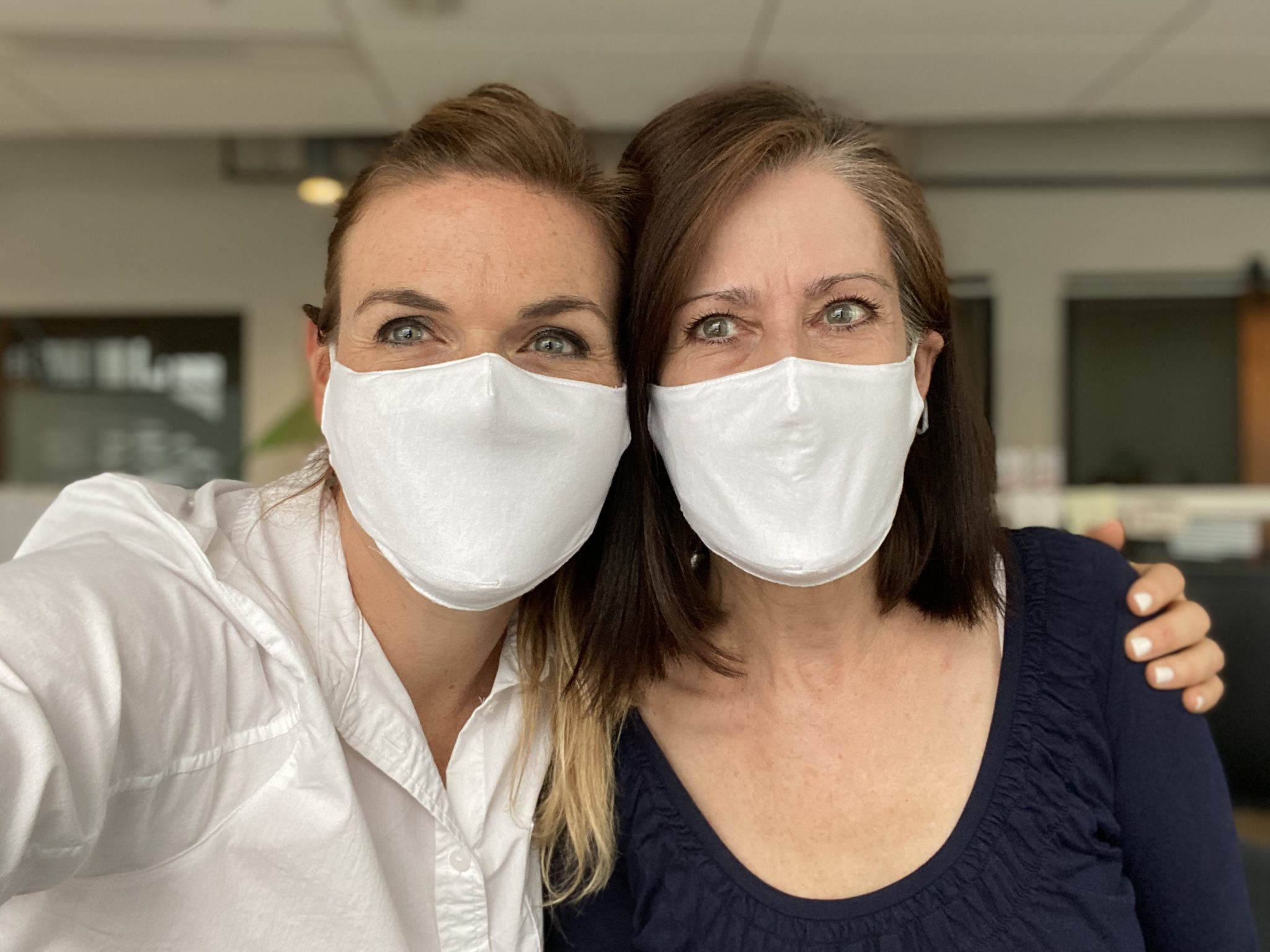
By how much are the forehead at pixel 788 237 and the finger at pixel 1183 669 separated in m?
0.51

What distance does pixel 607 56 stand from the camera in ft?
11.1

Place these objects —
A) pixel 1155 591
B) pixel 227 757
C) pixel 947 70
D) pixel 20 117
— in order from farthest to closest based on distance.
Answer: pixel 20 117 → pixel 947 70 → pixel 1155 591 → pixel 227 757

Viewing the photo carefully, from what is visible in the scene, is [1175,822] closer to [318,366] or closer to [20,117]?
[318,366]

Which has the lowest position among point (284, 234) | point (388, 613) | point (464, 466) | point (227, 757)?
point (227, 757)

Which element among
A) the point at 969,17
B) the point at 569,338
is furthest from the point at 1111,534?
the point at 969,17

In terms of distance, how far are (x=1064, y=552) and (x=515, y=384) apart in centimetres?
67

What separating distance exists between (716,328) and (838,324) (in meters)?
0.13

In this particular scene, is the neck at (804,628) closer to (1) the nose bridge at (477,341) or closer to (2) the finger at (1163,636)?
(2) the finger at (1163,636)

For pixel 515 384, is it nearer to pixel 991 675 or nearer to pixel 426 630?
pixel 426 630

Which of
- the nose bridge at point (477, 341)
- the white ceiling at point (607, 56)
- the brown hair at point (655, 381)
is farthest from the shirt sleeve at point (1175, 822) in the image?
the white ceiling at point (607, 56)

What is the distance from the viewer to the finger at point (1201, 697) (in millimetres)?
1068

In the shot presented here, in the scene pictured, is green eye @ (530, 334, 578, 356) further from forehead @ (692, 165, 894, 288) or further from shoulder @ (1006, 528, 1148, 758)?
shoulder @ (1006, 528, 1148, 758)

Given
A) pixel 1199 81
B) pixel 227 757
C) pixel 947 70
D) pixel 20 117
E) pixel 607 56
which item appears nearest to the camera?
pixel 227 757

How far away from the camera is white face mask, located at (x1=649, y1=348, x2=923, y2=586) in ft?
3.40
